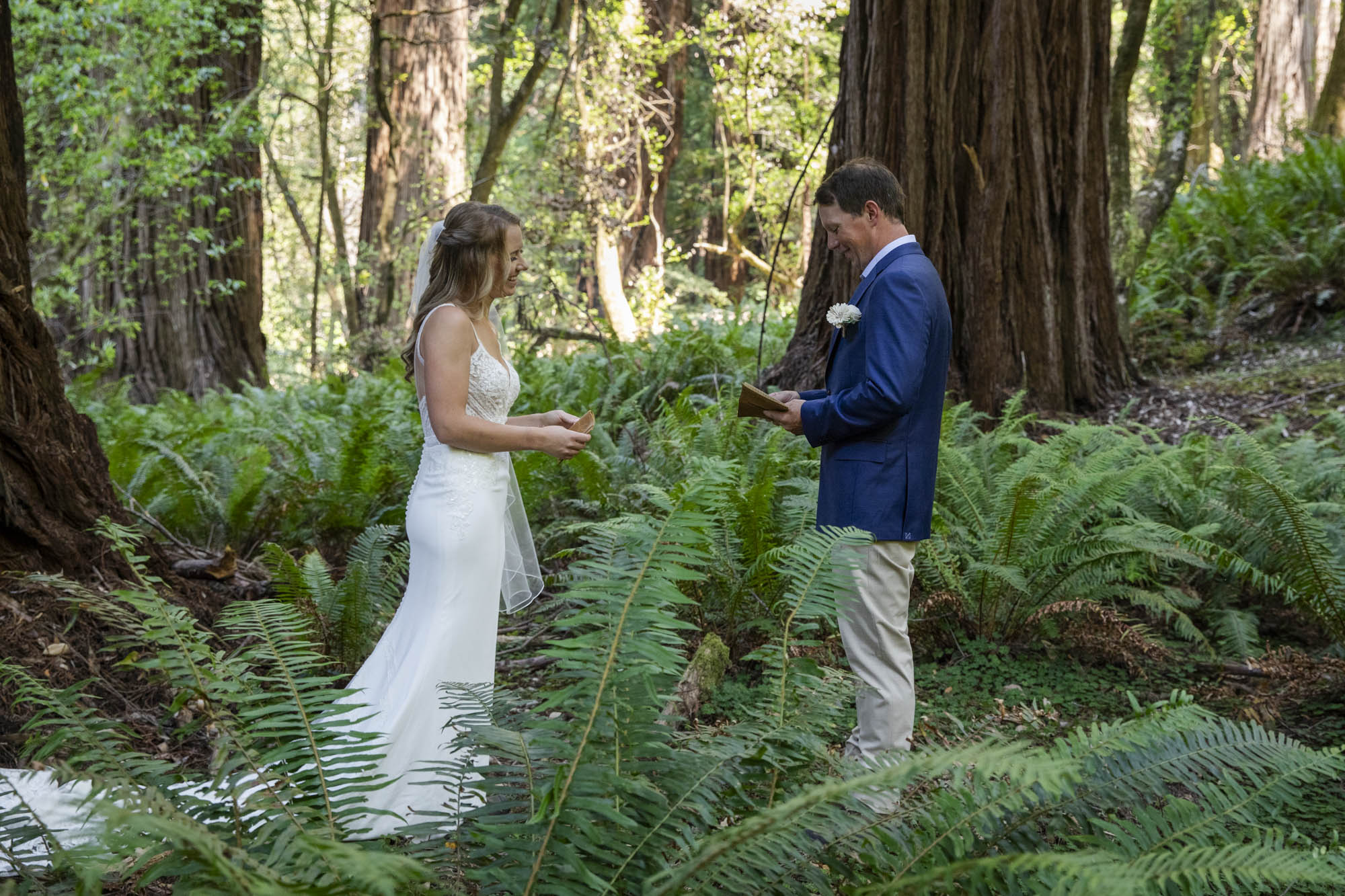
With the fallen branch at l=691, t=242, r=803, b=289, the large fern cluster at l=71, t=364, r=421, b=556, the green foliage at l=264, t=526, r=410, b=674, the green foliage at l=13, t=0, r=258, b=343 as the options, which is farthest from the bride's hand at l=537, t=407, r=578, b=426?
the fallen branch at l=691, t=242, r=803, b=289

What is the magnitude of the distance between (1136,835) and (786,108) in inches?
584

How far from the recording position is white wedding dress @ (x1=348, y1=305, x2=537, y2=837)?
3.23m

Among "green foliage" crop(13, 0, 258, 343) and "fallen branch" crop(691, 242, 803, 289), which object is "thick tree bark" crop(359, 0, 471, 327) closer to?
"green foliage" crop(13, 0, 258, 343)

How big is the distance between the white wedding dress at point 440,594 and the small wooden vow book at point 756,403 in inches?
32.0

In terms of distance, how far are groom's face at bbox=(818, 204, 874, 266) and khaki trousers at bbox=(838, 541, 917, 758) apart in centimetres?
89

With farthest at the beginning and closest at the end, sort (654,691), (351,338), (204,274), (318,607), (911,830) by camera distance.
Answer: (351,338) → (204,274) → (318,607) → (911,830) → (654,691)

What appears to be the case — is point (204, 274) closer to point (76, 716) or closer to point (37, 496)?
point (37, 496)

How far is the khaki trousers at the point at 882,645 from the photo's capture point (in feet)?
9.54

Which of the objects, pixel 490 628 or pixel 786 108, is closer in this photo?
pixel 490 628

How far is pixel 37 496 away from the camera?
372cm

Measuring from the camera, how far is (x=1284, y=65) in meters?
13.4

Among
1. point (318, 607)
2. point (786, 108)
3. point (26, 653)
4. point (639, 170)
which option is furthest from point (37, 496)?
point (786, 108)

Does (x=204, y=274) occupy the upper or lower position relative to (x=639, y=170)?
lower

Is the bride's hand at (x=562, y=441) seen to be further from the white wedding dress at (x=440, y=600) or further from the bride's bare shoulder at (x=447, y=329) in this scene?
the bride's bare shoulder at (x=447, y=329)
